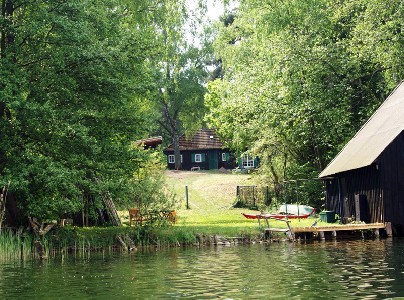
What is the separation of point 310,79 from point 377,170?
13.9 meters

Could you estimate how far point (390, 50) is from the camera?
129 feet

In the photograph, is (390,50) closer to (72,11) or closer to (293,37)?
(293,37)

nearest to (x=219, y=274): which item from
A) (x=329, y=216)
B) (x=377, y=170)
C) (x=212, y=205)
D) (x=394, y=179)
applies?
(x=377, y=170)

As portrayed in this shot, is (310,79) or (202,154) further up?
(310,79)

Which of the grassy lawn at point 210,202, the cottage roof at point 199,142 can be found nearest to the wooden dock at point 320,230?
the grassy lawn at point 210,202

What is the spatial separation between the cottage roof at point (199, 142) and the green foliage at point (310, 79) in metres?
33.5

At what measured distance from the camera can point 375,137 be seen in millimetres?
34094

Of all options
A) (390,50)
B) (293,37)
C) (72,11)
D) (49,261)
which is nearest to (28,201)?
(49,261)

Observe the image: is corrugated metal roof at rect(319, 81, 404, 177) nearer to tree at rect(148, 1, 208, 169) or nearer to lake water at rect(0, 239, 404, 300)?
lake water at rect(0, 239, 404, 300)

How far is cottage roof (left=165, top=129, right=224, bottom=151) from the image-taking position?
85.6m

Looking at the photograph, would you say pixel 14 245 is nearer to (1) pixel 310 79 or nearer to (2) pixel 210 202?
(1) pixel 310 79

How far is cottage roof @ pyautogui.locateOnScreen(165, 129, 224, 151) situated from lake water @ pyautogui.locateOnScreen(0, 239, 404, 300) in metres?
57.5

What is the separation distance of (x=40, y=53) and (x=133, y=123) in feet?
17.2

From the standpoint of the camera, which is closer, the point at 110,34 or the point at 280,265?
the point at 280,265
